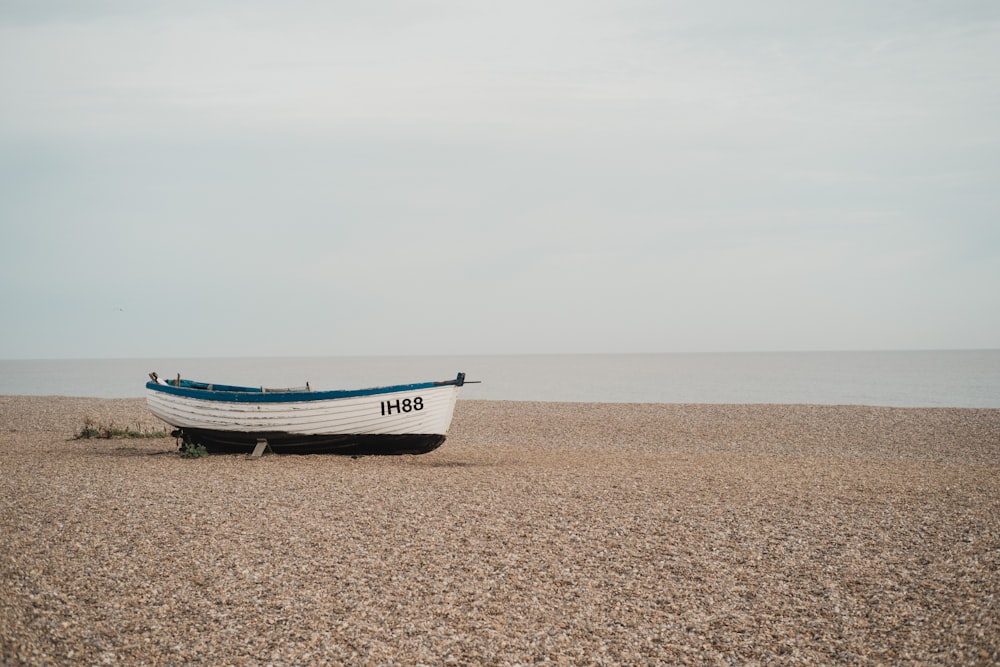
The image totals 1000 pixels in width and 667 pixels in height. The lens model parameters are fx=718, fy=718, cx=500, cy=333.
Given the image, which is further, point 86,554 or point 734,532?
point 734,532

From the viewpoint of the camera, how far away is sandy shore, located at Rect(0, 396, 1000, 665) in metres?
6.04

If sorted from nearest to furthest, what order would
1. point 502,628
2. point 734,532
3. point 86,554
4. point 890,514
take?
point 502,628
point 86,554
point 734,532
point 890,514

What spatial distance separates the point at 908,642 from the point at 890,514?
15.0ft

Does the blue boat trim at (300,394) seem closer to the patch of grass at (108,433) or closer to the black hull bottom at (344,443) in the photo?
the black hull bottom at (344,443)

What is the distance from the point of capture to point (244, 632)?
20.4 feet

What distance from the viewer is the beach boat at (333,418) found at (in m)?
15.3

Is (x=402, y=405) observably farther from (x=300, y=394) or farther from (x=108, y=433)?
(x=108, y=433)

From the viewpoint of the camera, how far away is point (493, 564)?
25.6ft

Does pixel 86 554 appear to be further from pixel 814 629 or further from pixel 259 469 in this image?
pixel 814 629

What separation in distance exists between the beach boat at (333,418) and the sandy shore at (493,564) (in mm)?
1006

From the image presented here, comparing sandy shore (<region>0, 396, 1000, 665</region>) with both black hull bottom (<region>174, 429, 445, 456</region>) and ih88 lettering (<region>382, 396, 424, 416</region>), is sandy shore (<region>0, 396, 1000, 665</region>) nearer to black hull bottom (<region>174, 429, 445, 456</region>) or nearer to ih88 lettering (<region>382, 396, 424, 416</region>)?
→ black hull bottom (<region>174, 429, 445, 456</region>)

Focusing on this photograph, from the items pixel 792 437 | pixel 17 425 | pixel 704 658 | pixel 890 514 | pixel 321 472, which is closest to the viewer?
pixel 704 658

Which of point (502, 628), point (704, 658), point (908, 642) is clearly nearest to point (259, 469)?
point (502, 628)

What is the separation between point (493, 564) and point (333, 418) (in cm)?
842
